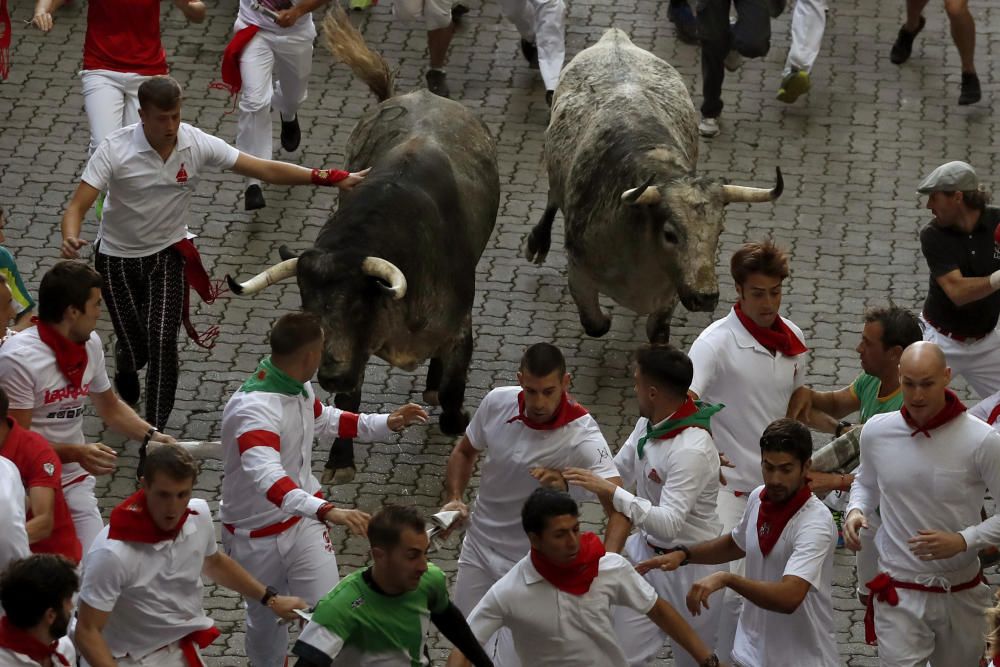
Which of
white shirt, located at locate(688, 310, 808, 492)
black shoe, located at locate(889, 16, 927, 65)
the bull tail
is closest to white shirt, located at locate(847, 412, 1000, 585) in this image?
white shirt, located at locate(688, 310, 808, 492)

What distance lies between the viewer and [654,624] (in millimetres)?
8156

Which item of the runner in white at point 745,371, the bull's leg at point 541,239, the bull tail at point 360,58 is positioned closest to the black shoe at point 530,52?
the bull tail at point 360,58

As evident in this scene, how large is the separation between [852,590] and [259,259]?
5.52m

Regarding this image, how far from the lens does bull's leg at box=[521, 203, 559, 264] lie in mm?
13422

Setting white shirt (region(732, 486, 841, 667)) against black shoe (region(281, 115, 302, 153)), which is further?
black shoe (region(281, 115, 302, 153))

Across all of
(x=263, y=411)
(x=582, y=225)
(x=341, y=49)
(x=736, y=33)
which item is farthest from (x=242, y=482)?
(x=736, y=33)

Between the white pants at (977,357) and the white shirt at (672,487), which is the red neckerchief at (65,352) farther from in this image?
the white pants at (977,357)

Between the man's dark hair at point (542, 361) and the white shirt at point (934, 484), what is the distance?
1.49 metres

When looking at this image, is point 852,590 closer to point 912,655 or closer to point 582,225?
point 912,655

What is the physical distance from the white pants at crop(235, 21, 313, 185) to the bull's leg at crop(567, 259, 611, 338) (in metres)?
2.92

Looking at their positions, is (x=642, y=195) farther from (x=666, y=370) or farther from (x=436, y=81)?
(x=436, y=81)

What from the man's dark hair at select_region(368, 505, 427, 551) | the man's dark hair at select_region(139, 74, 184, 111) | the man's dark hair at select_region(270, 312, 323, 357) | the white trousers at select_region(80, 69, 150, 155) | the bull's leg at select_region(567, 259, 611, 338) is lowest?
the bull's leg at select_region(567, 259, 611, 338)

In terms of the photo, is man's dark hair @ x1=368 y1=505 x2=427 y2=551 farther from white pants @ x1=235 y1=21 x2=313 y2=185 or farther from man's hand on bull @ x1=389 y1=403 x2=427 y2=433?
white pants @ x1=235 y1=21 x2=313 y2=185

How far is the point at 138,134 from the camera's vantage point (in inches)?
416
